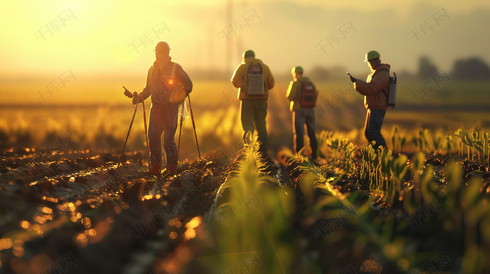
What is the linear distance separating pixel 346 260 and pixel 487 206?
1.05 meters

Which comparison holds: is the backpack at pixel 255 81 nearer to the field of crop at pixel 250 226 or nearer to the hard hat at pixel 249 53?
the hard hat at pixel 249 53

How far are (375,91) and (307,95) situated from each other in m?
2.80

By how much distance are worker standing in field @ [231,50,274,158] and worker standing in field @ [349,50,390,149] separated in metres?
2.06

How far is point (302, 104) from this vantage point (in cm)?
1131

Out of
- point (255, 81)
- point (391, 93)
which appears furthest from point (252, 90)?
point (391, 93)

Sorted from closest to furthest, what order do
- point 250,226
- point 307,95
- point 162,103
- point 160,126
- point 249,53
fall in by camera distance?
1. point 250,226
2. point 162,103
3. point 160,126
4. point 249,53
5. point 307,95

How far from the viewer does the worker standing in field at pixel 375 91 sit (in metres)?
8.62

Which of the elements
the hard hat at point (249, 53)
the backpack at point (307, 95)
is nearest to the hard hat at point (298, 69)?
the backpack at point (307, 95)

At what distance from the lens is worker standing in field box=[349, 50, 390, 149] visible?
8.62m

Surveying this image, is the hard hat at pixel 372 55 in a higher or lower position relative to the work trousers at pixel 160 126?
higher

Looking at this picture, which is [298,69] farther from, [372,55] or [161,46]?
[161,46]

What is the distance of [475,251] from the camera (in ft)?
10.4

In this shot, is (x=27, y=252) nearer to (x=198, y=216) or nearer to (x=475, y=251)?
(x=198, y=216)

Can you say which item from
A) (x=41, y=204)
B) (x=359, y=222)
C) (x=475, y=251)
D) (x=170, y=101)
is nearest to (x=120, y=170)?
(x=170, y=101)
